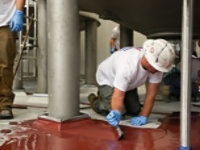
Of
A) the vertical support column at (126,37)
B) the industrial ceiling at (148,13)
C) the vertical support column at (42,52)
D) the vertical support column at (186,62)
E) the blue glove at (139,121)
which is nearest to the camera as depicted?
the vertical support column at (186,62)

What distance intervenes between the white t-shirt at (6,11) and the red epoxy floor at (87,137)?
59 cm

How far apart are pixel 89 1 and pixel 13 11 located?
73cm

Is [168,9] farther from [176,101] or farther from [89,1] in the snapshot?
[176,101]

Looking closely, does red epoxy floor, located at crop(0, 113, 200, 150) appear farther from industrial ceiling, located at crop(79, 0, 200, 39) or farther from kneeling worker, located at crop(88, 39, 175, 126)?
industrial ceiling, located at crop(79, 0, 200, 39)

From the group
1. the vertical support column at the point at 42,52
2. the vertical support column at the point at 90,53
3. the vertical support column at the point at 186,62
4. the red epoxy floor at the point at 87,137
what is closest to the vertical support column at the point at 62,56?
the red epoxy floor at the point at 87,137

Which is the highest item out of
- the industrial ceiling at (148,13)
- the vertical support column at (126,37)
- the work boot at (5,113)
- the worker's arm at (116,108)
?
the industrial ceiling at (148,13)

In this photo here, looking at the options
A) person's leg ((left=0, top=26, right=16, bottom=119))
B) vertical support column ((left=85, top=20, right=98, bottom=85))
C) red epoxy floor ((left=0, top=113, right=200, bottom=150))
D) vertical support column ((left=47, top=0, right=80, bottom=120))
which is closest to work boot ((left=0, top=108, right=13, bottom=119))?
person's leg ((left=0, top=26, right=16, bottom=119))

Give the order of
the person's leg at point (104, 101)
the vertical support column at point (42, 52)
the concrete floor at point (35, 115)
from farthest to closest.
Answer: the vertical support column at point (42, 52)
the person's leg at point (104, 101)
the concrete floor at point (35, 115)

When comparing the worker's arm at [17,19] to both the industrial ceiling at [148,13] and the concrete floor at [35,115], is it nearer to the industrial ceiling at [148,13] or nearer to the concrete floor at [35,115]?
the concrete floor at [35,115]

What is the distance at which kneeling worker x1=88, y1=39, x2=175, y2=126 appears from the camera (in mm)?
1322

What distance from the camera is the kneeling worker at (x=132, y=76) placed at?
132 cm

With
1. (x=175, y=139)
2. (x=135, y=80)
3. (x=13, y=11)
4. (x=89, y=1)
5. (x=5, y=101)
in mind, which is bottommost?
(x=175, y=139)

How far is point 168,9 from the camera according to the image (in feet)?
6.73

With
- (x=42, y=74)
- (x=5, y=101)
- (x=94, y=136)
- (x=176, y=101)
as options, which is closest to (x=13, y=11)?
(x=5, y=101)
